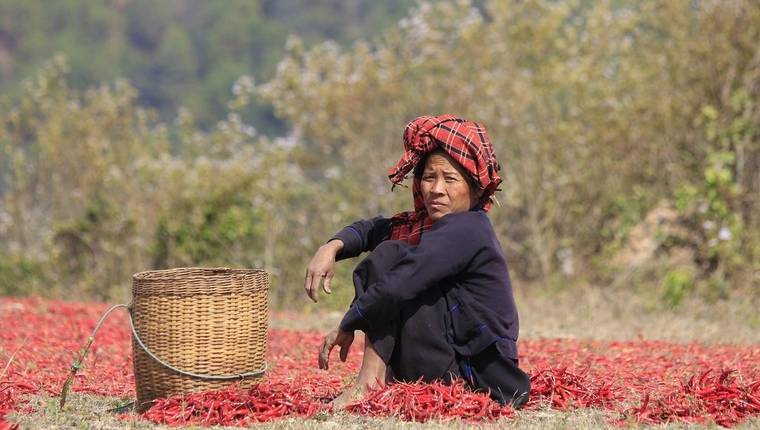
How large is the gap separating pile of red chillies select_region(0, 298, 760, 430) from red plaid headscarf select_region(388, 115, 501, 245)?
88 cm

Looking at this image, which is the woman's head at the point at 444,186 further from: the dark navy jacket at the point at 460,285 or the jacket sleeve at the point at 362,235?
the jacket sleeve at the point at 362,235

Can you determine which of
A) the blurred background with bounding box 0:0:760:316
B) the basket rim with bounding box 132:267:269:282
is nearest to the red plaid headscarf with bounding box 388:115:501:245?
the basket rim with bounding box 132:267:269:282

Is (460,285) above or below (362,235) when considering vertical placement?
below

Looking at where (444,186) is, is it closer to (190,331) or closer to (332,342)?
(332,342)

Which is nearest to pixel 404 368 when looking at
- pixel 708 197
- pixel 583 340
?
pixel 583 340

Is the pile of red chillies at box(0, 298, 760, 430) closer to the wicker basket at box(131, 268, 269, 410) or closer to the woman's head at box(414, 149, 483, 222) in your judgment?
the wicker basket at box(131, 268, 269, 410)

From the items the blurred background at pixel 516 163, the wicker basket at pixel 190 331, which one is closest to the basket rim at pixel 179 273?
the wicker basket at pixel 190 331

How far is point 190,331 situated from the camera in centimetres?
467

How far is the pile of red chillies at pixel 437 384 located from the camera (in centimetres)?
460

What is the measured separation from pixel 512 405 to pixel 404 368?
545 mm

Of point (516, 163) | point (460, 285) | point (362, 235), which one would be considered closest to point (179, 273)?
point (362, 235)

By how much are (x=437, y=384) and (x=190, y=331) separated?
117 cm

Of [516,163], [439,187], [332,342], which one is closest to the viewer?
[332,342]

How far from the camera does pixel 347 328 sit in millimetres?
4602
